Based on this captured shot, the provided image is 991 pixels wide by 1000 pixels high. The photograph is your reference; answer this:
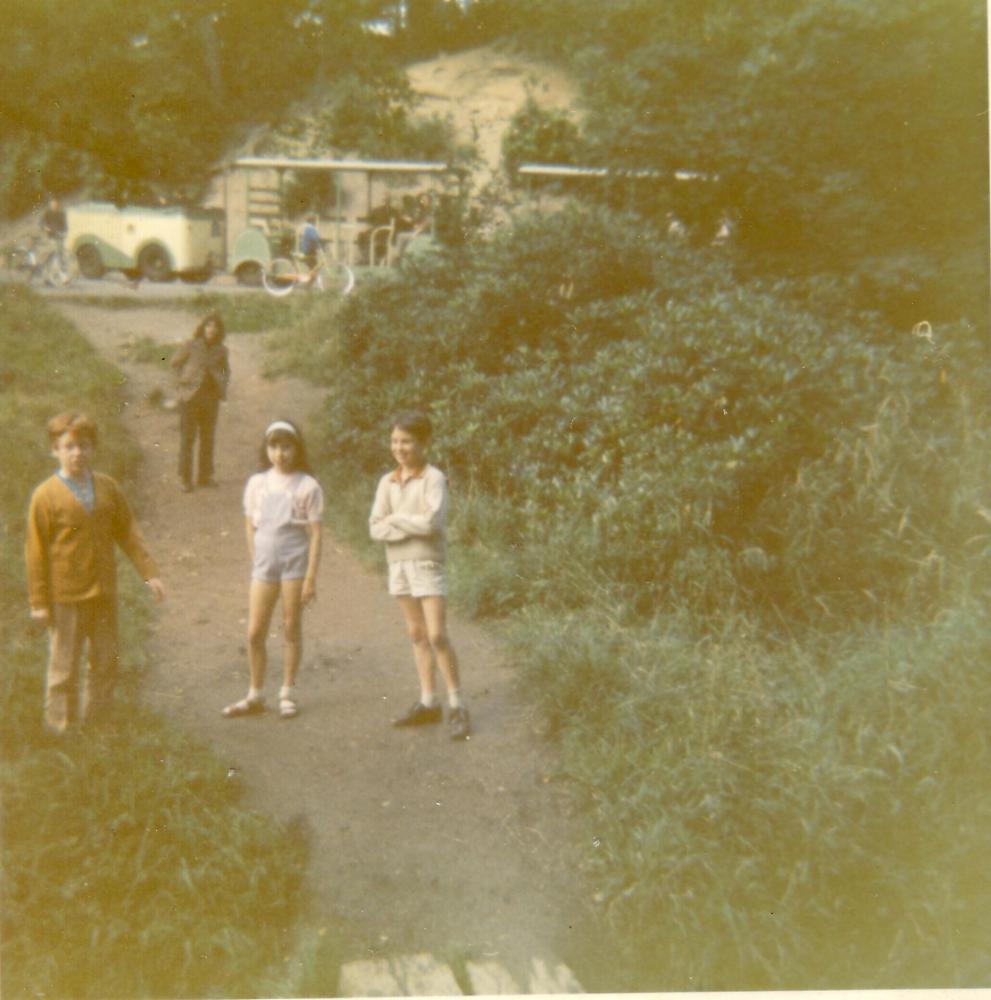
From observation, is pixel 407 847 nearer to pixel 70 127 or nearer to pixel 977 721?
pixel 977 721

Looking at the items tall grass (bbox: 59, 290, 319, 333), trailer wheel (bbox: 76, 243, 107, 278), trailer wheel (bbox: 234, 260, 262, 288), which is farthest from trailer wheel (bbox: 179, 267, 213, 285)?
trailer wheel (bbox: 76, 243, 107, 278)

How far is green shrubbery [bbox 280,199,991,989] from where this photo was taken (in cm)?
466

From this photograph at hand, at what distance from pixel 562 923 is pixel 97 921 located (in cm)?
174

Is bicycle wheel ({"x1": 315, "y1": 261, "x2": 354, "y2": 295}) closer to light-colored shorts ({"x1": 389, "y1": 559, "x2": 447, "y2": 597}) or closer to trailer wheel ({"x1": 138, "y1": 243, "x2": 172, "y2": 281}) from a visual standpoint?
trailer wheel ({"x1": 138, "y1": 243, "x2": 172, "y2": 281})

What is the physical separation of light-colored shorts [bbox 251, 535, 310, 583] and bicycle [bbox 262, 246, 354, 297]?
19.8ft

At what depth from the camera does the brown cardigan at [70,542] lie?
4.68 metres

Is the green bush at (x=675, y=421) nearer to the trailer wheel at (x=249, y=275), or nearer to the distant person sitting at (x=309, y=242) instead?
the trailer wheel at (x=249, y=275)

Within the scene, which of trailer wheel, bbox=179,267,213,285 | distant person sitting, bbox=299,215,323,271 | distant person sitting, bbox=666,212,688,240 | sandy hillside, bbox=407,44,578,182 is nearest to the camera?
trailer wheel, bbox=179,267,213,285

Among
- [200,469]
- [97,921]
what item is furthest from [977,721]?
[200,469]

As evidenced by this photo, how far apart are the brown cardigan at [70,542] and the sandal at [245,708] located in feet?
3.19

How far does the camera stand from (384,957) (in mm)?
4262

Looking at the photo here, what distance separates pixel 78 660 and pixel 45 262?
162 inches

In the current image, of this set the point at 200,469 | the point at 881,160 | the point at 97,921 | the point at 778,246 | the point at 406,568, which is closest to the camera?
the point at 97,921

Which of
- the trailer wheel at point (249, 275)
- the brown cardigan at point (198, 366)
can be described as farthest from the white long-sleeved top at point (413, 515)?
the trailer wheel at point (249, 275)
